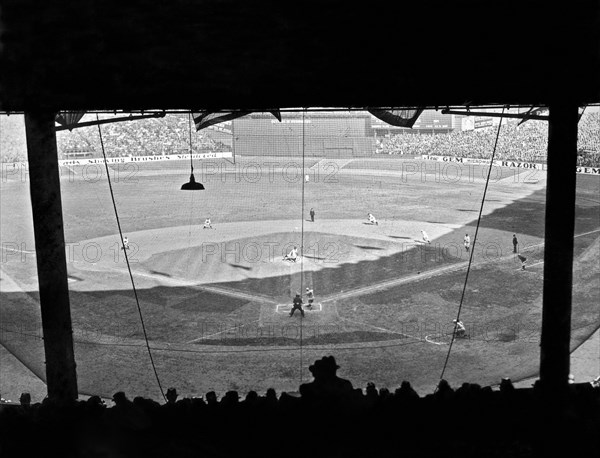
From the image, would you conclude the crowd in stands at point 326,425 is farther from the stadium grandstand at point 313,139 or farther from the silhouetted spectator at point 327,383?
the stadium grandstand at point 313,139

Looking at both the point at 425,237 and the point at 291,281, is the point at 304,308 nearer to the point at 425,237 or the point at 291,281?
the point at 291,281

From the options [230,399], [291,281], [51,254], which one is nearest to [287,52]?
[230,399]

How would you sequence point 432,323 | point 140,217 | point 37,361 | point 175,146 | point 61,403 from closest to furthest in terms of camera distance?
point 61,403 < point 37,361 < point 432,323 < point 140,217 < point 175,146

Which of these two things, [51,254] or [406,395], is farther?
[51,254]

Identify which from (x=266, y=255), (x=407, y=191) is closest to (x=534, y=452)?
(x=266, y=255)

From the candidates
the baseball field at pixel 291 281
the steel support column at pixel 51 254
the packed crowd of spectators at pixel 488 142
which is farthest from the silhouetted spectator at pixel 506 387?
the packed crowd of spectators at pixel 488 142

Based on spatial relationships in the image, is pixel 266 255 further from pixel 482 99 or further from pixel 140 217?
pixel 482 99

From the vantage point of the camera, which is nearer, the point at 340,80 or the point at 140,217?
the point at 340,80
